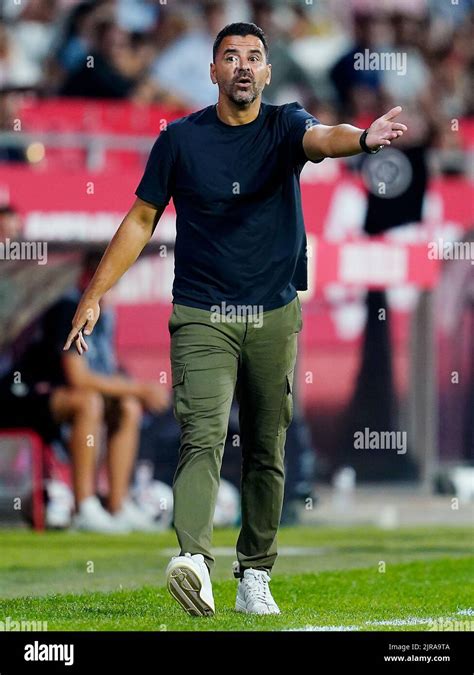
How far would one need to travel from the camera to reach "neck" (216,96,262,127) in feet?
20.2

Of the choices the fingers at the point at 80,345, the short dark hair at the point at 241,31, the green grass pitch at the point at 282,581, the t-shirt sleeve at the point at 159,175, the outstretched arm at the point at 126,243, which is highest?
the short dark hair at the point at 241,31

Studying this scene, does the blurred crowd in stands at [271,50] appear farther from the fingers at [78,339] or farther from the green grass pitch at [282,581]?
the fingers at [78,339]

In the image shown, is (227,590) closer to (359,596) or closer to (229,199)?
(359,596)

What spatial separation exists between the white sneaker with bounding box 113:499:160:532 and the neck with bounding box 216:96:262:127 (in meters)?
6.25

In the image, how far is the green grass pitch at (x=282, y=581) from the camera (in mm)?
6102

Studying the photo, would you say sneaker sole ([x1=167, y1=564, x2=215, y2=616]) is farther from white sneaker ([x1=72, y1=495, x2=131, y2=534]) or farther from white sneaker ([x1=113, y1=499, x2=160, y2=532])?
white sneaker ([x1=113, y1=499, x2=160, y2=532])

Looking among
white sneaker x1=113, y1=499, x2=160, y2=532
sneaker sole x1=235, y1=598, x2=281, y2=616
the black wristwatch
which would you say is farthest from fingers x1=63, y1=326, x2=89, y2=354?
white sneaker x1=113, y1=499, x2=160, y2=532

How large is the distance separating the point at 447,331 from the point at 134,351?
10.2 ft

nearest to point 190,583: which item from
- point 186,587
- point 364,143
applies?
point 186,587

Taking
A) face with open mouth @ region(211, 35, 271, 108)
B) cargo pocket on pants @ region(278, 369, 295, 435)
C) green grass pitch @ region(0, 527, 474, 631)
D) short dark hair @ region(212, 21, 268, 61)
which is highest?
short dark hair @ region(212, 21, 268, 61)

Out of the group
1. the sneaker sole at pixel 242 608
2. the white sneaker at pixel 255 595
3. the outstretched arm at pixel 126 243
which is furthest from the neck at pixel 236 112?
the sneaker sole at pixel 242 608

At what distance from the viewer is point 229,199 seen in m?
6.14
